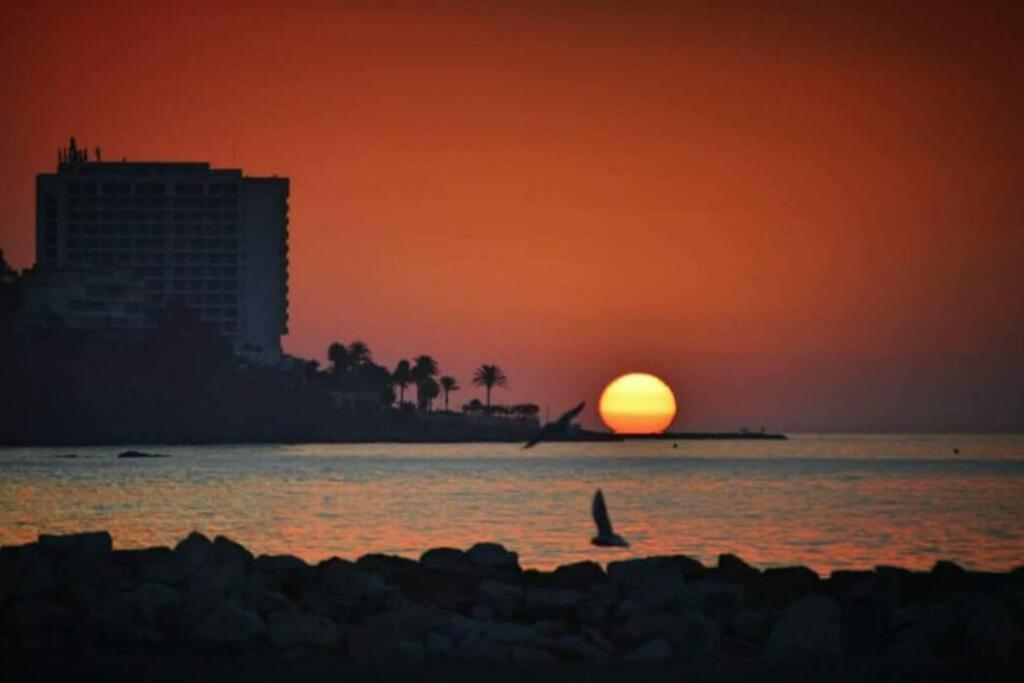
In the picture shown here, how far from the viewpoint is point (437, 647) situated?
80.4 feet

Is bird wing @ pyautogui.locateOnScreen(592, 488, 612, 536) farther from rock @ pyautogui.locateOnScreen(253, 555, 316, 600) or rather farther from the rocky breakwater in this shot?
rock @ pyautogui.locateOnScreen(253, 555, 316, 600)

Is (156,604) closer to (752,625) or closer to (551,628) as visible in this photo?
(551,628)

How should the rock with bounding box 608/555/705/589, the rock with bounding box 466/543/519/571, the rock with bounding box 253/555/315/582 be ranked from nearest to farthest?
1. the rock with bounding box 608/555/705/589
2. the rock with bounding box 253/555/315/582
3. the rock with bounding box 466/543/519/571

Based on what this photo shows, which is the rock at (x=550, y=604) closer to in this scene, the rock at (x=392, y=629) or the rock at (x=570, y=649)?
the rock at (x=392, y=629)

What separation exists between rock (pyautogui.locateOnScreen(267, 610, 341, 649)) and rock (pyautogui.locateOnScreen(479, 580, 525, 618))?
14.6 feet

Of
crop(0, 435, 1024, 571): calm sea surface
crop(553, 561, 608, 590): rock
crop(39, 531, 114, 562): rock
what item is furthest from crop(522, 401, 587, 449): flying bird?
crop(0, 435, 1024, 571): calm sea surface

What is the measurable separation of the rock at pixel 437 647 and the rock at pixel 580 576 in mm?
7436

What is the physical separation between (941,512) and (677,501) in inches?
684

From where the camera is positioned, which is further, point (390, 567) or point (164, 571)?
point (390, 567)

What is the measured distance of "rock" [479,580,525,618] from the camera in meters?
28.9

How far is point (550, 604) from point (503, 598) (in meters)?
0.80

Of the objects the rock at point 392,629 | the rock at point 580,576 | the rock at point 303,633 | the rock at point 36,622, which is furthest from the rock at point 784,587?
the rock at point 36,622

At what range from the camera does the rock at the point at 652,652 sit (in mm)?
23881

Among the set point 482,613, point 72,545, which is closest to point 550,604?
point 482,613
